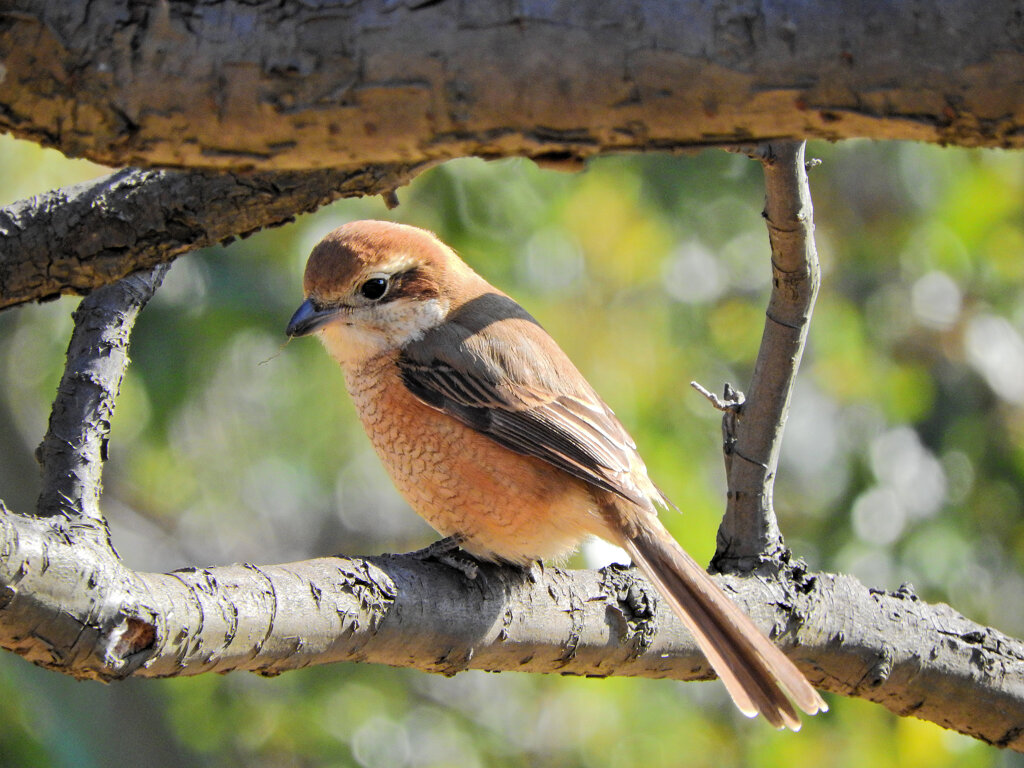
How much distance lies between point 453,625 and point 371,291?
51.5 inches

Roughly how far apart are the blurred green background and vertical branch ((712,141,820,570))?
141 cm

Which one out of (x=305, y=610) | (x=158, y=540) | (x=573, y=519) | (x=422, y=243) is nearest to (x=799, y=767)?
(x=573, y=519)

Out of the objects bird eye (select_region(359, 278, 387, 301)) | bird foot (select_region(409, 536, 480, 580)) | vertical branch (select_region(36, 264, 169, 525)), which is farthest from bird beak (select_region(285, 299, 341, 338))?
bird foot (select_region(409, 536, 480, 580))

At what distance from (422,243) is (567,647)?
4.91ft

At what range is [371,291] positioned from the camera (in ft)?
11.2

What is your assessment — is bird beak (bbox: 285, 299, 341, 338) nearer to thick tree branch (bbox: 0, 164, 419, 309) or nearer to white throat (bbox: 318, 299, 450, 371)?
white throat (bbox: 318, 299, 450, 371)

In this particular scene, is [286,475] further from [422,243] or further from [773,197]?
[773,197]

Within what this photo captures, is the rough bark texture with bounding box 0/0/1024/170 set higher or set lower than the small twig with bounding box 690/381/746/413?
lower

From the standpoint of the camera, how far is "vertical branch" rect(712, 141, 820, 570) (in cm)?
258

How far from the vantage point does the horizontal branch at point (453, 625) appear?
1753 mm

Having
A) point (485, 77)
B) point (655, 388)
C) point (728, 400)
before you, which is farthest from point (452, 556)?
point (655, 388)

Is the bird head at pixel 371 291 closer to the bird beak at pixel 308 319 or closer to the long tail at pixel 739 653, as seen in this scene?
the bird beak at pixel 308 319

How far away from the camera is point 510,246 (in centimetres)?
500

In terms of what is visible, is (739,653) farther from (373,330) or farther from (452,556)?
(373,330)
